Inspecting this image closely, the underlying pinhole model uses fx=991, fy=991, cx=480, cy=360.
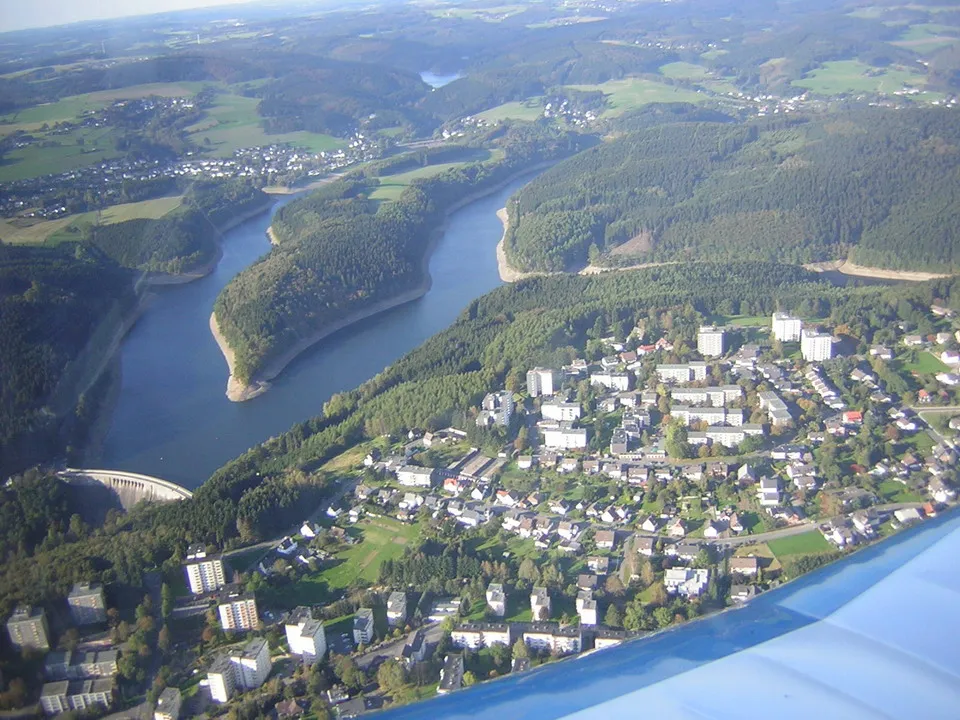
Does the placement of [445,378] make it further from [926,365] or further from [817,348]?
[926,365]

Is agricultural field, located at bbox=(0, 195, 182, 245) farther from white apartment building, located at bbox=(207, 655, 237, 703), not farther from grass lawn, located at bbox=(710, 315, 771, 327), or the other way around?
white apartment building, located at bbox=(207, 655, 237, 703)

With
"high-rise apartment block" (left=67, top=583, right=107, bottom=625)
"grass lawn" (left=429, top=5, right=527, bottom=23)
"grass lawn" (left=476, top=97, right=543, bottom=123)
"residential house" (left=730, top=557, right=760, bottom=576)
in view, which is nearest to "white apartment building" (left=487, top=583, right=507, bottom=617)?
"residential house" (left=730, top=557, right=760, bottom=576)

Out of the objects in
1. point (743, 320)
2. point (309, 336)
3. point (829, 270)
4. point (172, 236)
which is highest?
point (172, 236)

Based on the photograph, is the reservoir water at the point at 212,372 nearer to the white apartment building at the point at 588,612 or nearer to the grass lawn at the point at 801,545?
the white apartment building at the point at 588,612

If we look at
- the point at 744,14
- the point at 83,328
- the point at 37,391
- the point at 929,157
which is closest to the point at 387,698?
the point at 37,391

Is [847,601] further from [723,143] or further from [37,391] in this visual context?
[723,143]

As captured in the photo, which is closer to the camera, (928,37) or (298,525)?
(298,525)

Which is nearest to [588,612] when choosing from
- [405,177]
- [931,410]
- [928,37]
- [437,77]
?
[931,410]
